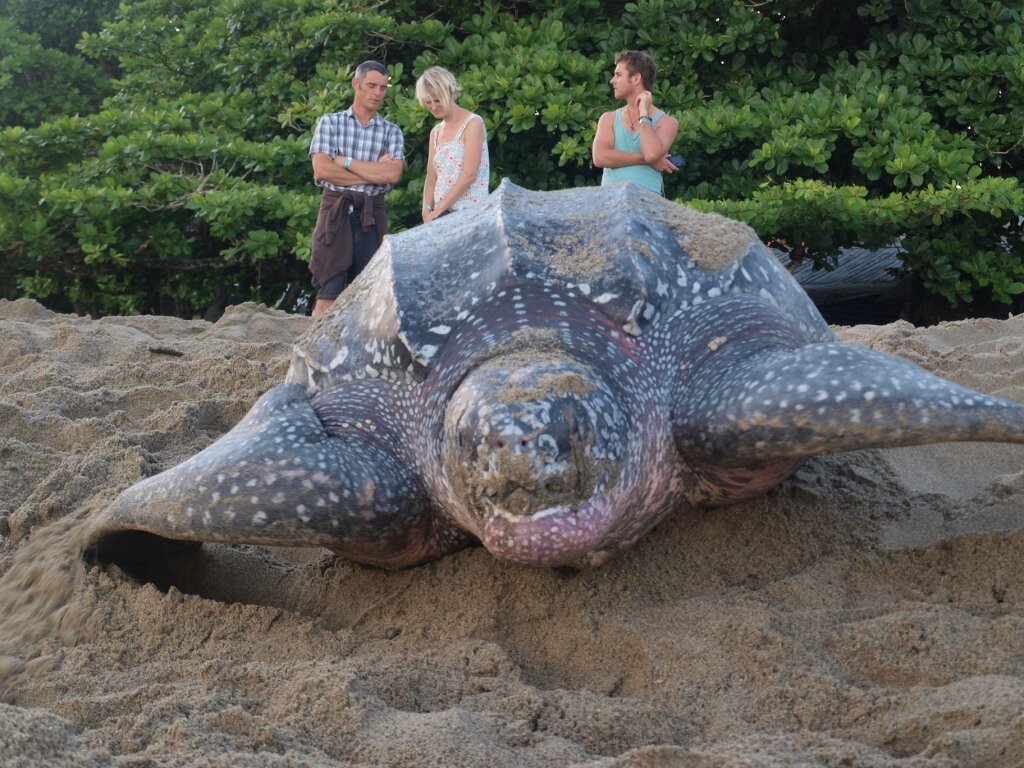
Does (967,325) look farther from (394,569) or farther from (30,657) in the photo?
(30,657)

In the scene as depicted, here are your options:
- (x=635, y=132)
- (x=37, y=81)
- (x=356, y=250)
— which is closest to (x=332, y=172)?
(x=356, y=250)

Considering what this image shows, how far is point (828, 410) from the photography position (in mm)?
1795

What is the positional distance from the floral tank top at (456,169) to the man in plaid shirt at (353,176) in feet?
1.14

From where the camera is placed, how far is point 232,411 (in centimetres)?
314

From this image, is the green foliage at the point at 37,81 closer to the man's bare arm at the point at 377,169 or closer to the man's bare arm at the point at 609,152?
the man's bare arm at the point at 377,169

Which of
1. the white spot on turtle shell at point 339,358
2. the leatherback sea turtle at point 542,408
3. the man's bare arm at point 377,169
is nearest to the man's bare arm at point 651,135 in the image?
the man's bare arm at point 377,169

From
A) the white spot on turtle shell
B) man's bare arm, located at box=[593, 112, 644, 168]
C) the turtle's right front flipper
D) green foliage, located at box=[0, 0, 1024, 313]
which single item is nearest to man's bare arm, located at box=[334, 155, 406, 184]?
man's bare arm, located at box=[593, 112, 644, 168]

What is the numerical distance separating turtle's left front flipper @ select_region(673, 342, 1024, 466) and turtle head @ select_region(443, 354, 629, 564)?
230 millimetres

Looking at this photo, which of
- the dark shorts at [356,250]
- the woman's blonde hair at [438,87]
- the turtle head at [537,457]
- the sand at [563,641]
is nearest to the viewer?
the sand at [563,641]

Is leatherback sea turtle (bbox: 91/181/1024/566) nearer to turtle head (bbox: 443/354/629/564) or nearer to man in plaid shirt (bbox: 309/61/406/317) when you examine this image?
turtle head (bbox: 443/354/629/564)

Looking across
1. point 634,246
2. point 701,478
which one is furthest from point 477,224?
point 701,478

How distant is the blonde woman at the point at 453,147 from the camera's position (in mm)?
4102

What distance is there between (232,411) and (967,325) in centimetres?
299

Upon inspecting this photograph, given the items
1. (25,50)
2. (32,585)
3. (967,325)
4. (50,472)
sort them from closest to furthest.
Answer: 1. (32,585)
2. (50,472)
3. (967,325)
4. (25,50)
